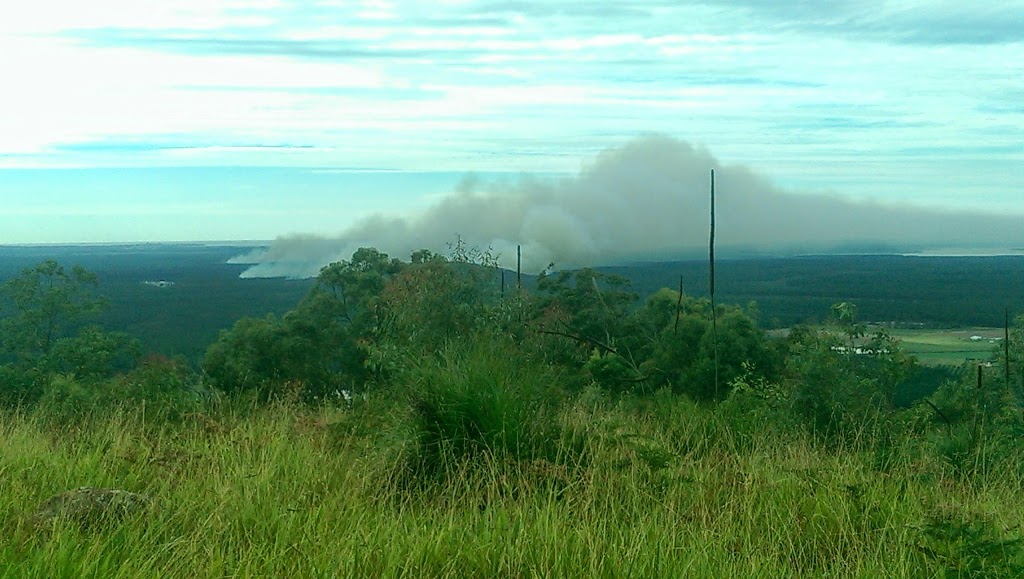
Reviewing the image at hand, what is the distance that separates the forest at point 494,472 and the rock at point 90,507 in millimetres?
16

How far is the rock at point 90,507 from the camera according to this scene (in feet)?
16.6

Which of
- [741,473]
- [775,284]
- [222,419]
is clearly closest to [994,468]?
[741,473]

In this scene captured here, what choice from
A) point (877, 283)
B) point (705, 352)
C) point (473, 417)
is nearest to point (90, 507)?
point (473, 417)

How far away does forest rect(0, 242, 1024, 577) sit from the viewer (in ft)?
15.5

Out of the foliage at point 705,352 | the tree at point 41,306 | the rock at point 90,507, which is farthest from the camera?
the tree at point 41,306

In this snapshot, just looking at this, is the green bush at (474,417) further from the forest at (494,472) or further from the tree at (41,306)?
the tree at (41,306)

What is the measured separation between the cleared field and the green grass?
9056mm

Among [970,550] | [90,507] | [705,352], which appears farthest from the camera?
[705,352]

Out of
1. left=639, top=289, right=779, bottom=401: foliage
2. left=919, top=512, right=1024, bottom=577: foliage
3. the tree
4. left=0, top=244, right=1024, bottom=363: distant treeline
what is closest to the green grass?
left=919, top=512, right=1024, bottom=577: foliage

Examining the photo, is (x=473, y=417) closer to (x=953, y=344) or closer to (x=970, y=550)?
(x=970, y=550)

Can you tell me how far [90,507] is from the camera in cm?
518

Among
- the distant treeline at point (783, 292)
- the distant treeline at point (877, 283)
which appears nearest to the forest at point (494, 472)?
the distant treeline at point (877, 283)

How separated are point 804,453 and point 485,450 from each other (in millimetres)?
2201

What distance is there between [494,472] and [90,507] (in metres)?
2.13
